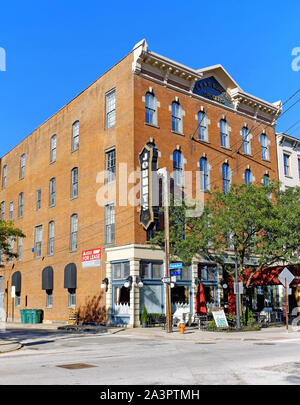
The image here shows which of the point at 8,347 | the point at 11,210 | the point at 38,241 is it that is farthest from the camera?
the point at 11,210

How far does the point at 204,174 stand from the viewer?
33781 mm

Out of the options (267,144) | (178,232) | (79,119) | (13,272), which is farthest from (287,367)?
(13,272)

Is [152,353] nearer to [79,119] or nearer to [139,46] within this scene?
[139,46]

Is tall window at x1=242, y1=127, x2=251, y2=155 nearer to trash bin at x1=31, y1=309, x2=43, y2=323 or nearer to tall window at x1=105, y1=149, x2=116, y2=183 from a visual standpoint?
tall window at x1=105, y1=149, x2=116, y2=183

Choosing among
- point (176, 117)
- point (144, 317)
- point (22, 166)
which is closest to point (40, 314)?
point (144, 317)

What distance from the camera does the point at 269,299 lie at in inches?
1428

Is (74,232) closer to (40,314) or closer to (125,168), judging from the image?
(40,314)

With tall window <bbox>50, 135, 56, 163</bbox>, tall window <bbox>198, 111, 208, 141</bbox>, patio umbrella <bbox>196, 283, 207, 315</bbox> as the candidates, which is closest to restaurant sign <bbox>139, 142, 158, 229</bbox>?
patio umbrella <bbox>196, 283, 207, 315</bbox>

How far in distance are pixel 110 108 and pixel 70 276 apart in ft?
41.6

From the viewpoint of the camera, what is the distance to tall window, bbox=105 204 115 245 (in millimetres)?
30172

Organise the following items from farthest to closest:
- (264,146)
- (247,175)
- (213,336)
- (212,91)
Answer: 1. (264,146)
2. (247,175)
3. (212,91)
4. (213,336)

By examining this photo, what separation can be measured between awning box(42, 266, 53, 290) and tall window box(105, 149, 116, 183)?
10.6 meters

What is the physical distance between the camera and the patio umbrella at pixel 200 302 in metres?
29.4

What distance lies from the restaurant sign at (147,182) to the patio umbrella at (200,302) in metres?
6.22
